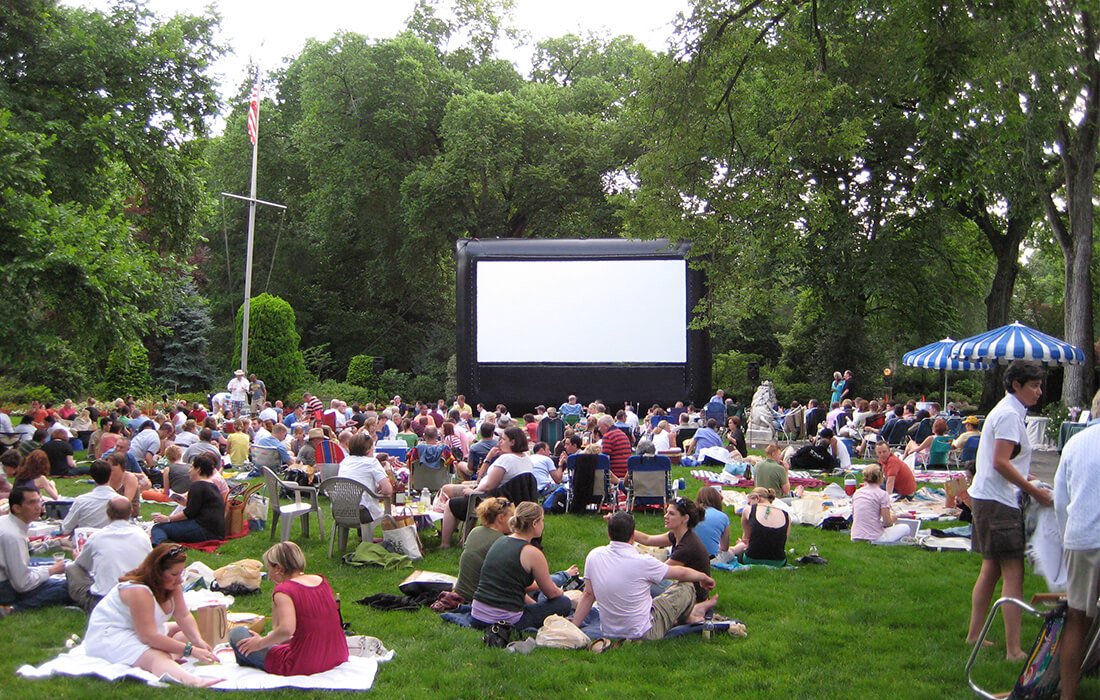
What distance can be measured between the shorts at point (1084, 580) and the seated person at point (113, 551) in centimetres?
491

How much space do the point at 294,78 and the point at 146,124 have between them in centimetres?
2080

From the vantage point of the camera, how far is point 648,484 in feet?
34.5

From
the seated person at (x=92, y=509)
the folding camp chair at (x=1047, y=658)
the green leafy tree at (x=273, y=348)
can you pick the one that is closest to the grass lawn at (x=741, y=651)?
the folding camp chair at (x=1047, y=658)

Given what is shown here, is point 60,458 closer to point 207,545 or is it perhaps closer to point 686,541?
point 207,545

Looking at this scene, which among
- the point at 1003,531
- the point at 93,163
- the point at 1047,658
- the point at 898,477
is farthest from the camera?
the point at 93,163

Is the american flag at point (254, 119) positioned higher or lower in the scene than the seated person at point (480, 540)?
higher

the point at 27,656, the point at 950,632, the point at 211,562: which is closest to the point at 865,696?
the point at 950,632

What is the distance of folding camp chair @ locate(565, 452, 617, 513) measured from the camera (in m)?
10.5

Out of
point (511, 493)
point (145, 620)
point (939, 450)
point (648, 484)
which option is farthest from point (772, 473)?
point (145, 620)

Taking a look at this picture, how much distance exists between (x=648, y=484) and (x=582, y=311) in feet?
38.7

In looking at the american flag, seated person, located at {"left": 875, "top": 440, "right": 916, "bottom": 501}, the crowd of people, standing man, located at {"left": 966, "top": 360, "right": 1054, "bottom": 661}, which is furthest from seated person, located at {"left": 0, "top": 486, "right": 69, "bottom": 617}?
the american flag

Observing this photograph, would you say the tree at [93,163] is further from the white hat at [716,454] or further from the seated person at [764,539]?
the seated person at [764,539]

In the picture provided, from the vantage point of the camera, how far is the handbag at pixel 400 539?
8.33 m

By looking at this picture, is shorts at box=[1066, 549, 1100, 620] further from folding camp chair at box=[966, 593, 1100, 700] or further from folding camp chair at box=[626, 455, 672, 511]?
folding camp chair at box=[626, 455, 672, 511]
